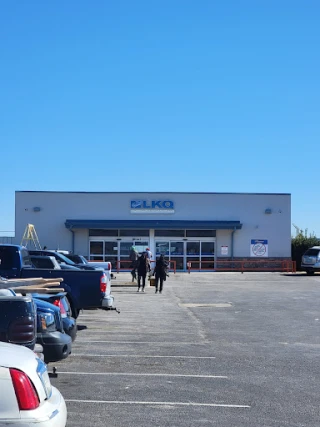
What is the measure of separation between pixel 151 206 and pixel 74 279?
106 ft

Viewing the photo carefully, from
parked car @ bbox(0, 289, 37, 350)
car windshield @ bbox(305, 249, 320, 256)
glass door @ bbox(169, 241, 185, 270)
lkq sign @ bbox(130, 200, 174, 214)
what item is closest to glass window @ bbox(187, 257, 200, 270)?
glass door @ bbox(169, 241, 185, 270)

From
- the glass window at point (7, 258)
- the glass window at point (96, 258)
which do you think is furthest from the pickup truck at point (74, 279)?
the glass window at point (96, 258)

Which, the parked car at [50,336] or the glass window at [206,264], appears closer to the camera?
the parked car at [50,336]

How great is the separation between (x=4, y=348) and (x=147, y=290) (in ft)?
78.8

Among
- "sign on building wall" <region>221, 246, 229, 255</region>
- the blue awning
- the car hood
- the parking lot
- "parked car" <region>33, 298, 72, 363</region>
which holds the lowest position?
the parking lot

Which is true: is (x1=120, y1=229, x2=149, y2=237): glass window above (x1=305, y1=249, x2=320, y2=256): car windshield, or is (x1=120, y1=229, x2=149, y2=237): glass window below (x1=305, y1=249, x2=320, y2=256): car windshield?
above

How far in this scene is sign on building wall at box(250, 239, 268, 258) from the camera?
4741 cm

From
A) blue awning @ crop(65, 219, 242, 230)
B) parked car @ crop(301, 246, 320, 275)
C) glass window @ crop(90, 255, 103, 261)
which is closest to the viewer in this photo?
parked car @ crop(301, 246, 320, 275)

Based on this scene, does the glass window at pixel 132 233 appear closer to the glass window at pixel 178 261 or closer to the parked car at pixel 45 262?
the glass window at pixel 178 261

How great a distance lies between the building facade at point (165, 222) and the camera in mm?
46844

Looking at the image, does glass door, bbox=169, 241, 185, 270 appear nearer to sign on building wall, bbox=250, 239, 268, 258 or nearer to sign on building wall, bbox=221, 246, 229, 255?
sign on building wall, bbox=221, 246, 229, 255

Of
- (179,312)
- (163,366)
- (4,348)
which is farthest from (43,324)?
(179,312)

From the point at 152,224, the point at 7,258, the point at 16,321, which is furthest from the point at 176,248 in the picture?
the point at 16,321

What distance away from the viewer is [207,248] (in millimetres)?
47375
